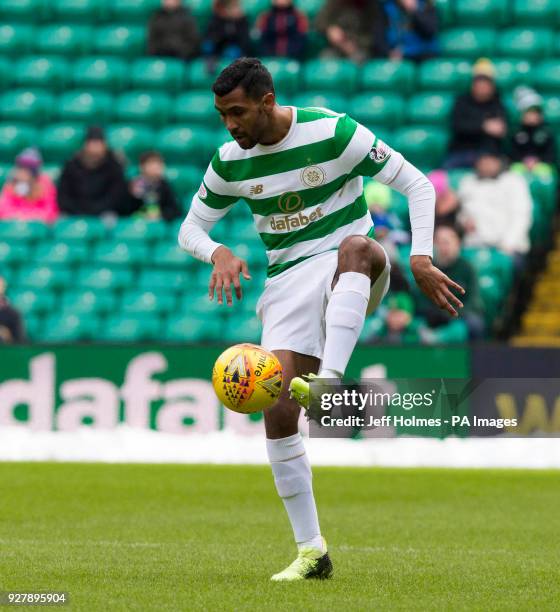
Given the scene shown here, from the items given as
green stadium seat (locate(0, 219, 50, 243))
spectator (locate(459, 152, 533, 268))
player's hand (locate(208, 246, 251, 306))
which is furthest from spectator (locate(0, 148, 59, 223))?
player's hand (locate(208, 246, 251, 306))

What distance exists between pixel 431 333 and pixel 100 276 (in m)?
3.76

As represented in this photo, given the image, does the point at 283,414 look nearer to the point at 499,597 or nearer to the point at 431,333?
the point at 499,597

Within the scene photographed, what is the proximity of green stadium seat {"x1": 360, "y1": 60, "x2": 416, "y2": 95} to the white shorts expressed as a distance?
36.9 ft

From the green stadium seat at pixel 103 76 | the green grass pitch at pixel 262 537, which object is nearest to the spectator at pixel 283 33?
the green stadium seat at pixel 103 76

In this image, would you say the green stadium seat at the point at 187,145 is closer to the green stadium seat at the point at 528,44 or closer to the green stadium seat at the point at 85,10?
the green stadium seat at the point at 85,10

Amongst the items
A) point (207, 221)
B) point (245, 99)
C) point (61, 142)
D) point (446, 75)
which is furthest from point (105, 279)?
point (245, 99)

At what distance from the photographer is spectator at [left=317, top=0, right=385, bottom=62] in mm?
17688

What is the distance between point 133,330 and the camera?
1500cm

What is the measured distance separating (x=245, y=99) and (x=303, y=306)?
916 mm

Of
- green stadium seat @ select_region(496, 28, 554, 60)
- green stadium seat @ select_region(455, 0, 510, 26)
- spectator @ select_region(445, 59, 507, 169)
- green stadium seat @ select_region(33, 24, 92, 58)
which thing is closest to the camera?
spectator @ select_region(445, 59, 507, 169)

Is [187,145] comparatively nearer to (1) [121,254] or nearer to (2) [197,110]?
(2) [197,110]

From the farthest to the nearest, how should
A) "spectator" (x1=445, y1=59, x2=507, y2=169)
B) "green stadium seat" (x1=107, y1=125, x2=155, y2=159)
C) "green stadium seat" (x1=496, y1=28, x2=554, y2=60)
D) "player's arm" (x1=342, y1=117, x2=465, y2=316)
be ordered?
"green stadium seat" (x1=107, y1=125, x2=155, y2=159) → "green stadium seat" (x1=496, y1=28, x2=554, y2=60) → "spectator" (x1=445, y1=59, x2=507, y2=169) → "player's arm" (x1=342, y1=117, x2=465, y2=316)

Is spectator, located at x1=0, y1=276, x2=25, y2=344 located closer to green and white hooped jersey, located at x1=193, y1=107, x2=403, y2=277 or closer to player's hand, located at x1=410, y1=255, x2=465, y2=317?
green and white hooped jersey, located at x1=193, y1=107, x2=403, y2=277

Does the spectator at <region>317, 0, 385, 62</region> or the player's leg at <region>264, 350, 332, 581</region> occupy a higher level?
the spectator at <region>317, 0, 385, 62</region>
